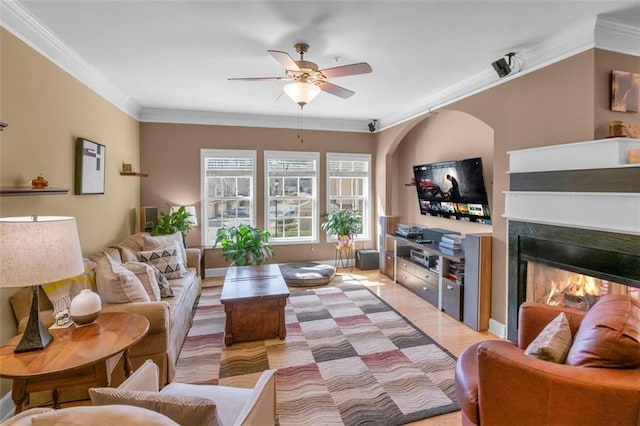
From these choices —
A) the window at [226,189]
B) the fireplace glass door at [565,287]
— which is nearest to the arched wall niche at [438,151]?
the fireplace glass door at [565,287]

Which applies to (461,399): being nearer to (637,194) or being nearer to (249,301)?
(637,194)

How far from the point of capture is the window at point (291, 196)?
5.67 m

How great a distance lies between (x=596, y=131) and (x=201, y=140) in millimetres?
5027

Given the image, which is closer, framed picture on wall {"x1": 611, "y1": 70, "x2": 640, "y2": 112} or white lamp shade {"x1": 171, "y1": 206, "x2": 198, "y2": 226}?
framed picture on wall {"x1": 611, "y1": 70, "x2": 640, "y2": 112}

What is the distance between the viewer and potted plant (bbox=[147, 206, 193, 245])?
181 inches

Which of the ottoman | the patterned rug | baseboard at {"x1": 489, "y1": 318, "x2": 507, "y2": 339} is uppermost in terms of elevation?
the ottoman

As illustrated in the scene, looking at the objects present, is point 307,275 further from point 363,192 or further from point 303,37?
point 303,37

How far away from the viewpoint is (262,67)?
3.24 m

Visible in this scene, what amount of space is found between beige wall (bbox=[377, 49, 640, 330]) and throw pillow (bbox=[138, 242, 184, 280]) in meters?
3.51

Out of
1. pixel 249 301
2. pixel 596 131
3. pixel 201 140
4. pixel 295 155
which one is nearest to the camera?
pixel 596 131

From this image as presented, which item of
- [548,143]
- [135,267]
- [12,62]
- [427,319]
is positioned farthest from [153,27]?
[427,319]

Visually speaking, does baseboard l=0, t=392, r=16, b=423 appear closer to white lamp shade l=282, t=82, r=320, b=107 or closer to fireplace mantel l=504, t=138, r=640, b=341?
white lamp shade l=282, t=82, r=320, b=107

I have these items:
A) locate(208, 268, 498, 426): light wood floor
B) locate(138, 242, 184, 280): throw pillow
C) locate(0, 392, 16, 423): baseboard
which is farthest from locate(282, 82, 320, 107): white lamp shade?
locate(0, 392, 16, 423): baseboard

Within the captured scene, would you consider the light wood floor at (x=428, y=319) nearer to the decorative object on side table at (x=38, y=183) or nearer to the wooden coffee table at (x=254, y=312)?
the wooden coffee table at (x=254, y=312)
